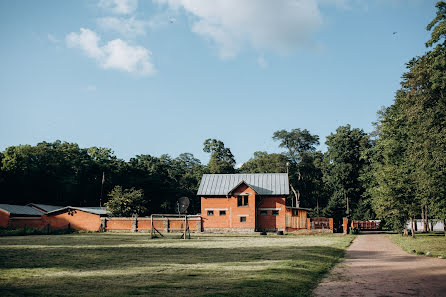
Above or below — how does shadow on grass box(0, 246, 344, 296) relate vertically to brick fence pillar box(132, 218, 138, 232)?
above

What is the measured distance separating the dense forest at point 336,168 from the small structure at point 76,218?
468 cm

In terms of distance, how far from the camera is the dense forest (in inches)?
1072

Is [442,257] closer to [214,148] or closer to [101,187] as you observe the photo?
[101,187]

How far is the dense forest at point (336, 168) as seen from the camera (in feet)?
89.3

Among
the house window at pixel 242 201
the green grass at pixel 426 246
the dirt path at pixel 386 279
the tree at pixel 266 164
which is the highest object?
the tree at pixel 266 164

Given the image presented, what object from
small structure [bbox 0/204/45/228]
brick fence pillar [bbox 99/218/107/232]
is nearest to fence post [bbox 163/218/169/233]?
brick fence pillar [bbox 99/218/107/232]

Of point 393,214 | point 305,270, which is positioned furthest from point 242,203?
point 305,270

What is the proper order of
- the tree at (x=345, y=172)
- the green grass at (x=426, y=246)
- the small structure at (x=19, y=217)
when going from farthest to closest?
the tree at (x=345, y=172) < the small structure at (x=19, y=217) < the green grass at (x=426, y=246)

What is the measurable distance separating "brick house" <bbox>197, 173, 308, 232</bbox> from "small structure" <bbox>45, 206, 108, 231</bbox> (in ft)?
47.9

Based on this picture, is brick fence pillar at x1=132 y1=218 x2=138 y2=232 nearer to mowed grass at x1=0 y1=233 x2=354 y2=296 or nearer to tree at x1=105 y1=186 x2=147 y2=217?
tree at x1=105 y1=186 x2=147 y2=217

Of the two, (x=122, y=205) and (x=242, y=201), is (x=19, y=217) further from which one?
(x=242, y=201)

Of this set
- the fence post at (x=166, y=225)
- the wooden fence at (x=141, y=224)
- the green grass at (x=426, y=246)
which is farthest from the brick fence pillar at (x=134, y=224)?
the green grass at (x=426, y=246)

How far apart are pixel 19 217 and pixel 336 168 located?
161ft

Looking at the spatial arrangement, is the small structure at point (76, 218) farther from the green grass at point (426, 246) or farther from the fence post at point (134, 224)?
the green grass at point (426, 246)
